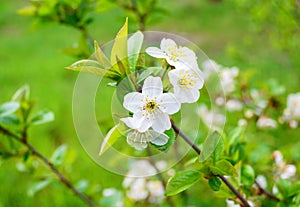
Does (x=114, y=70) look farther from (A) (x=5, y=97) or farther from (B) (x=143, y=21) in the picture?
(A) (x=5, y=97)

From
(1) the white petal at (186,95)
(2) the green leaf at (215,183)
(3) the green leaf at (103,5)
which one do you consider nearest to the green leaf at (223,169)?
(2) the green leaf at (215,183)

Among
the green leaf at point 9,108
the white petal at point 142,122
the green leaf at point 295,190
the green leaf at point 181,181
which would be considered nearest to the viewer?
the white petal at point 142,122

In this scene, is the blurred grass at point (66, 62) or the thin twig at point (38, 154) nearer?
the thin twig at point (38, 154)

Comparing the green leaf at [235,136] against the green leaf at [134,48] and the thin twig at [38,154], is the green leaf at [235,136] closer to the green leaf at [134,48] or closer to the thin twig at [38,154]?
the green leaf at [134,48]

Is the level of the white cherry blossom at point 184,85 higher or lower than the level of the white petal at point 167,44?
lower

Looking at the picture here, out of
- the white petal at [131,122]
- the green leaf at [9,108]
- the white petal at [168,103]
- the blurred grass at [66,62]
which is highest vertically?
the white petal at [168,103]

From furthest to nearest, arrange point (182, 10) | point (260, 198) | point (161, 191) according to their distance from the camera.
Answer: point (182, 10) < point (161, 191) < point (260, 198)

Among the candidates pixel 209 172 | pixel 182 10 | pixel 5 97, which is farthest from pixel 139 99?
pixel 182 10
